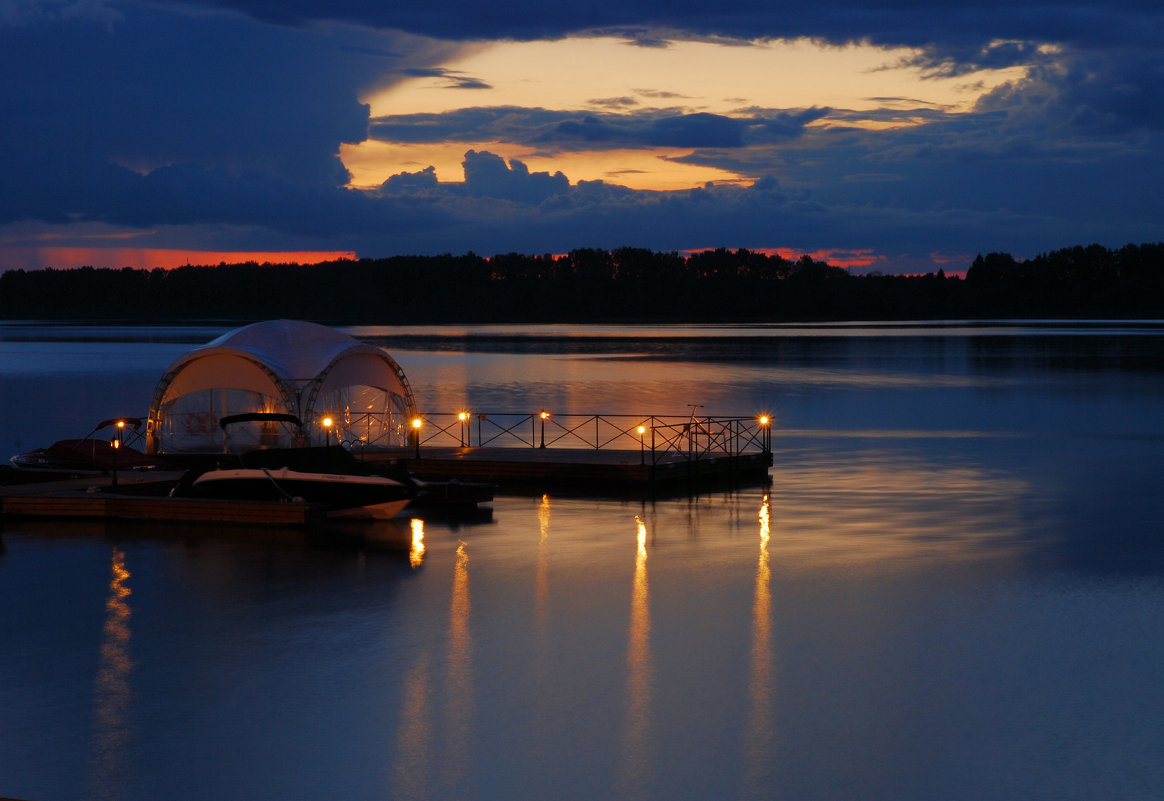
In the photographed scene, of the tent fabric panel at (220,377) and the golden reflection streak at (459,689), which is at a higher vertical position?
the tent fabric panel at (220,377)

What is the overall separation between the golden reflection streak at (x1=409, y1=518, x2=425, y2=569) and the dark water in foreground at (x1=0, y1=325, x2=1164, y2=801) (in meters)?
0.16

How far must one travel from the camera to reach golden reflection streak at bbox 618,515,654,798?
12550 mm

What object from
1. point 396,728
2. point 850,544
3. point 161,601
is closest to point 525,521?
point 850,544

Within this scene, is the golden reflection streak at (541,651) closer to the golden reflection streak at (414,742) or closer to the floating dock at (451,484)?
the golden reflection streak at (414,742)

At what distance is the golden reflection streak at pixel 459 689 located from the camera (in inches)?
503

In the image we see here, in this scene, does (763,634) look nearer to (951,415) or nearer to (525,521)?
(525,521)

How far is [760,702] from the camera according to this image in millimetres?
14914

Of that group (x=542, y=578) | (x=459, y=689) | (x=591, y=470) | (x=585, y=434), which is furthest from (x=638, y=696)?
→ (x=585, y=434)

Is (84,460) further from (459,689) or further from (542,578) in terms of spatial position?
(459,689)

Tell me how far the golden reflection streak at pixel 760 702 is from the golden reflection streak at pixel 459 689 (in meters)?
2.93

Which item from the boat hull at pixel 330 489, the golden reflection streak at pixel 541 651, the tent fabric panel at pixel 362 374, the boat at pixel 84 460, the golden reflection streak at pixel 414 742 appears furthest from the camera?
the tent fabric panel at pixel 362 374

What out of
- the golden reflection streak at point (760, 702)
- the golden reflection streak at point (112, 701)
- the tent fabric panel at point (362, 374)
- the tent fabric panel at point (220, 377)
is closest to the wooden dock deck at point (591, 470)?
the tent fabric panel at point (362, 374)

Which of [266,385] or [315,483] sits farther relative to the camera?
[266,385]

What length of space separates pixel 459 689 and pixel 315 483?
1331cm
